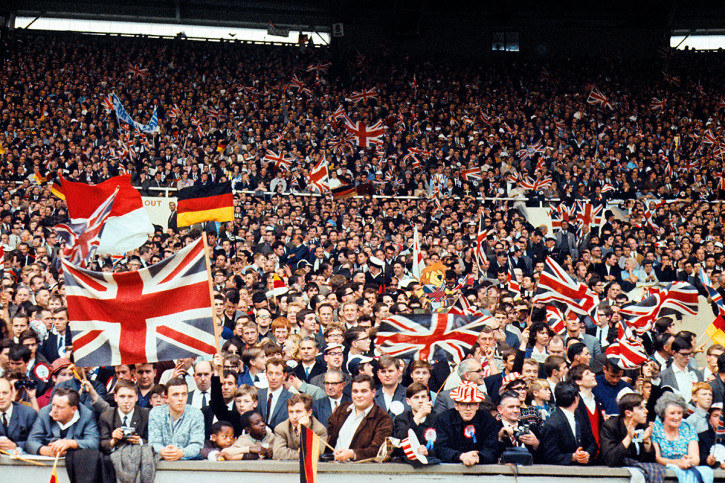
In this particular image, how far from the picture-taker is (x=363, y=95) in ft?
95.7

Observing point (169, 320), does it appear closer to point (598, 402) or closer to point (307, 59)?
point (598, 402)

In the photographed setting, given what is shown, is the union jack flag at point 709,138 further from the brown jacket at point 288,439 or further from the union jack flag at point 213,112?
the brown jacket at point 288,439

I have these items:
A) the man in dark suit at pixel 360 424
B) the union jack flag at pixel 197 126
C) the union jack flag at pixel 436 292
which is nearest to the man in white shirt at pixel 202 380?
the man in dark suit at pixel 360 424

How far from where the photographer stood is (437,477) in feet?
22.4

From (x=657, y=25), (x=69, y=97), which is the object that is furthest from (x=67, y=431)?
(x=657, y=25)

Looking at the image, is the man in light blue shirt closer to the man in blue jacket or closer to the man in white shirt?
the man in white shirt

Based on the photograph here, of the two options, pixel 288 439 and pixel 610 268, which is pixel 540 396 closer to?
pixel 288 439

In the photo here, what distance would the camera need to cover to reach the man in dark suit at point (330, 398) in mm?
7781

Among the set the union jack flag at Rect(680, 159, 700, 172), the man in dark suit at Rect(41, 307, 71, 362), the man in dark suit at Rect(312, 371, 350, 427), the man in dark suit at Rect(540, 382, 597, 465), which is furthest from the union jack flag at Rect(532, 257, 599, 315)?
the union jack flag at Rect(680, 159, 700, 172)

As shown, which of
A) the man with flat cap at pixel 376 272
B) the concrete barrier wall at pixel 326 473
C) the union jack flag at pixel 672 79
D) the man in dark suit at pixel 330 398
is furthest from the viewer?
the union jack flag at pixel 672 79

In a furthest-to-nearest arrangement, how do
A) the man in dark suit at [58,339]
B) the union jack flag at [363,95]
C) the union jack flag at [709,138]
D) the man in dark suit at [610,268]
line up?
the union jack flag at [363,95] < the union jack flag at [709,138] < the man in dark suit at [610,268] < the man in dark suit at [58,339]

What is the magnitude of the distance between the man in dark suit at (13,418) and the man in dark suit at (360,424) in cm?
263

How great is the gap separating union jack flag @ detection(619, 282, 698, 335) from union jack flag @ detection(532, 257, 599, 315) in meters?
0.49

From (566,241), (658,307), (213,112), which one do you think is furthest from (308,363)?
(213,112)
